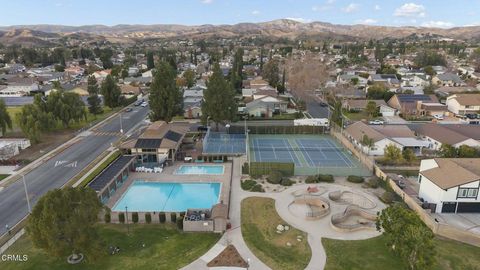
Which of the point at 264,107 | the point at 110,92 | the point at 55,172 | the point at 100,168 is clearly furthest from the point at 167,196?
the point at 110,92

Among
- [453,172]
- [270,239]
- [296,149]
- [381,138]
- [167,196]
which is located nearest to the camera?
[270,239]

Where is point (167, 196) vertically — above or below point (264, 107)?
below

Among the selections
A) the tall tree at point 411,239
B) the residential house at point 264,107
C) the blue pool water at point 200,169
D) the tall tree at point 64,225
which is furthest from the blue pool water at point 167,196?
the residential house at point 264,107

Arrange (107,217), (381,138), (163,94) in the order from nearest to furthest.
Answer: (107,217) < (381,138) < (163,94)

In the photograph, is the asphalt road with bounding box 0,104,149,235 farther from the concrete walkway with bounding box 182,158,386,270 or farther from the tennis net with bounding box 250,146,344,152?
the tennis net with bounding box 250,146,344,152

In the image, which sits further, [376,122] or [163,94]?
[376,122]

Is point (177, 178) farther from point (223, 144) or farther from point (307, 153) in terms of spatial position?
point (307, 153)

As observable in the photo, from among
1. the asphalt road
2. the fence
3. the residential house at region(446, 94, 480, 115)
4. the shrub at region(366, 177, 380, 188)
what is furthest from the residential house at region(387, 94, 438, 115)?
the asphalt road
